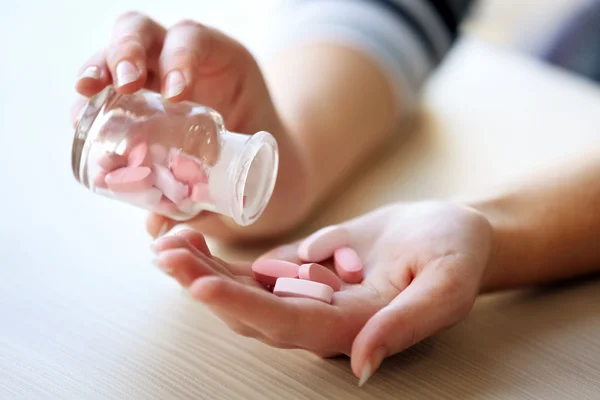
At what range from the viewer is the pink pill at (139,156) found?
0.61 m

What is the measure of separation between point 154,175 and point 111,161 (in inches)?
1.4

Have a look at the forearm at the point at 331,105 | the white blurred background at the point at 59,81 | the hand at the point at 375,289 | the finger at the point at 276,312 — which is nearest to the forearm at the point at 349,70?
the forearm at the point at 331,105

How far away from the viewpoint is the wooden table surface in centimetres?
59

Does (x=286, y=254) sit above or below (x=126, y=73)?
below

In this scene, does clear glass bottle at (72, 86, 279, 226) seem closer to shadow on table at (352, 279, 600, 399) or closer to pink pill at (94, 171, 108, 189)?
pink pill at (94, 171, 108, 189)

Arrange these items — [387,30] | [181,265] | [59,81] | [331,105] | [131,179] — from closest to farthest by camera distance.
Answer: [181,265] < [131,179] < [331,105] < [387,30] < [59,81]

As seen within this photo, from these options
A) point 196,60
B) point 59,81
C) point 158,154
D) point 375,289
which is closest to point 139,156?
point 158,154

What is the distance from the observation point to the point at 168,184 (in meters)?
0.61

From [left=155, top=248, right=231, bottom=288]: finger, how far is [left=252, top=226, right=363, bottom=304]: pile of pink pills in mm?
97

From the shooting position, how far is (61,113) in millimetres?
1105

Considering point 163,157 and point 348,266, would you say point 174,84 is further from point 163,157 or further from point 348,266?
point 348,266

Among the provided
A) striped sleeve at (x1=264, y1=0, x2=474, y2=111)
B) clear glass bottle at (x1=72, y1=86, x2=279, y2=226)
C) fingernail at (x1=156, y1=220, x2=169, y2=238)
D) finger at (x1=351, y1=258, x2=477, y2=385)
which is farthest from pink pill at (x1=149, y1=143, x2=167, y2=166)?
striped sleeve at (x1=264, y1=0, x2=474, y2=111)

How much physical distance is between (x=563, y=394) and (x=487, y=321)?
0.35ft

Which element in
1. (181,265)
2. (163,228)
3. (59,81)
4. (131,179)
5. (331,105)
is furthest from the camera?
(59,81)
